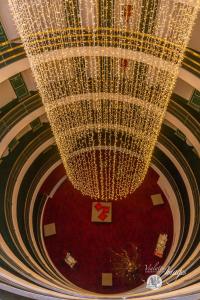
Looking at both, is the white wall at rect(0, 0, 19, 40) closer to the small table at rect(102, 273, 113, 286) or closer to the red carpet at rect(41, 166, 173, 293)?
the red carpet at rect(41, 166, 173, 293)

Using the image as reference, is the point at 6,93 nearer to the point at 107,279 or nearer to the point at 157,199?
the point at 157,199

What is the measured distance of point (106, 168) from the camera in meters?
20.2

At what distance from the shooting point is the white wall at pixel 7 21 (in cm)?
1256

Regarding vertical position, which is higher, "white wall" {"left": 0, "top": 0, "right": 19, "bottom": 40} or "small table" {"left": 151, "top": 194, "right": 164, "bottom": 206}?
"white wall" {"left": 0, "top": 0, "right": 19, "bottom": 40}

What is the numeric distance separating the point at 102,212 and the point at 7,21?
12.1 m

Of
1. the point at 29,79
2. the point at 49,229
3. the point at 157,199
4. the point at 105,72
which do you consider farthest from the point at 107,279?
the point at 29,79

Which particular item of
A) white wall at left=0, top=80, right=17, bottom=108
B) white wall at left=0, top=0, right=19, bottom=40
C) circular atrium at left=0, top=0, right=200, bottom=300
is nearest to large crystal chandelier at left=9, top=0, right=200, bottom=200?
circular atrium at left=0, top=0, right=200, bottom=300

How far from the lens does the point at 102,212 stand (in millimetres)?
19766

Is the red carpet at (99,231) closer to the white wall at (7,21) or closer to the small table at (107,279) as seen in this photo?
the small table at (107,279)

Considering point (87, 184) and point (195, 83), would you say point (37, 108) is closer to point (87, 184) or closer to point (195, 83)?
point (87, 184)

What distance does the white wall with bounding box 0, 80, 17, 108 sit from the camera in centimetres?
1566

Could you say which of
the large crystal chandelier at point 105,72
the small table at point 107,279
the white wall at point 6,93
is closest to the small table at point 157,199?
the large crystal chandelier at point 105,72

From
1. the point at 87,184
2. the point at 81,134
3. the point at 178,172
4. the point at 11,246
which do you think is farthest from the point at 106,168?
the point at 11,246

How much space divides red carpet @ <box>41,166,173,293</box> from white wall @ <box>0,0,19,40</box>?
33.1 ft
